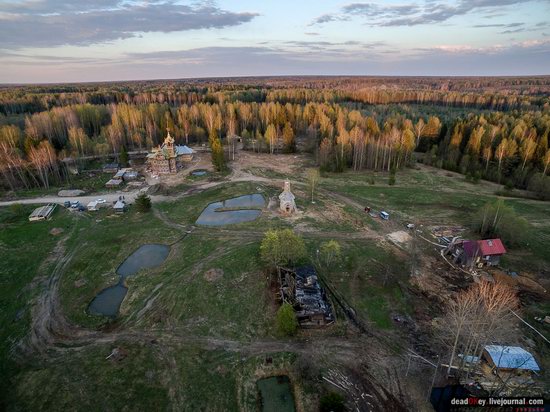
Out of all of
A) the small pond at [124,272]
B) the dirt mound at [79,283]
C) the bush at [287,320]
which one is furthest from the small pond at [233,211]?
the bush at [287,320]

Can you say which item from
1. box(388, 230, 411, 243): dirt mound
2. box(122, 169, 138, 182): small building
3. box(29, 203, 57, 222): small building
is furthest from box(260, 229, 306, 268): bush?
box(122, 169, 138, 182): small building

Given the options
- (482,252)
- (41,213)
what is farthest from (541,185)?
(41,213)

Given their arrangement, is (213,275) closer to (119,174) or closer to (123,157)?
(119,174)

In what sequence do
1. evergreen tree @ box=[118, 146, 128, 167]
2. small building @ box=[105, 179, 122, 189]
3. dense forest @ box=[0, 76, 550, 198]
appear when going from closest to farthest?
small building @ box=[105, 179, 122, 189] < dense forest @ box=[0, 76, 550, 198] < evergreen tree @ box=[118, 146, 128, 167]

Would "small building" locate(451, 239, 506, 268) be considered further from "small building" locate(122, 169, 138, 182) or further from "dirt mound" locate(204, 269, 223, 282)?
"small building" locate(122, 169, 138, 182)

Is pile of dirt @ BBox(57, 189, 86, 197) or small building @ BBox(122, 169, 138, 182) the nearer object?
pile of dirt @ BBox(57, 189, 86, 197)
